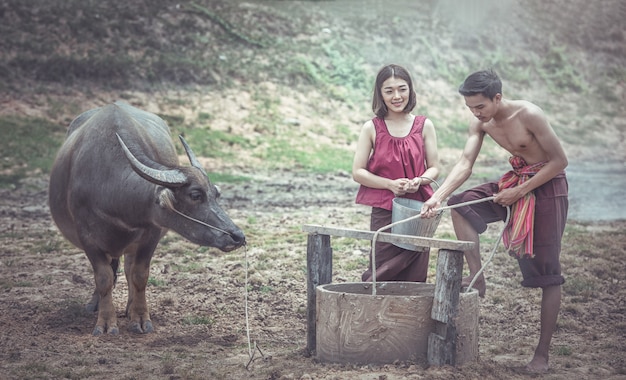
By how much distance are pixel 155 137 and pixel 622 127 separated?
17.9m

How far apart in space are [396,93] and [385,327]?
1.48 metres

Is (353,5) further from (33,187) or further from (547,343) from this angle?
(547,343)

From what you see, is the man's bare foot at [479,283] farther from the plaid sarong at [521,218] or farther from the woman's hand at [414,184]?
the woman's hand at [414,184]

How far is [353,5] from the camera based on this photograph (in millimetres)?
23531

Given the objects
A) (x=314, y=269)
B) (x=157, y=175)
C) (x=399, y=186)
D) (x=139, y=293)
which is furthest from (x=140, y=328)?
(x=399, y=186)

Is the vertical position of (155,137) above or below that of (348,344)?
above

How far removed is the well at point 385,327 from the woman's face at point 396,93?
1244 millimetres

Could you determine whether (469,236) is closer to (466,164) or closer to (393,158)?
(466,164)

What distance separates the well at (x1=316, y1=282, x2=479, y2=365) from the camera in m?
4.30

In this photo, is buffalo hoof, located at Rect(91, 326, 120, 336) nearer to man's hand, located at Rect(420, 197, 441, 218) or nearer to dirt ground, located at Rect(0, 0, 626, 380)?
dirt ground, located at Rect(0, 0, 626, 380)

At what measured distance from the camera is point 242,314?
611 cm

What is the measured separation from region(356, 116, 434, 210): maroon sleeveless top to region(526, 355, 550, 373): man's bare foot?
118 centimetres

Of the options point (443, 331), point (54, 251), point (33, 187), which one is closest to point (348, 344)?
point (443, 331)

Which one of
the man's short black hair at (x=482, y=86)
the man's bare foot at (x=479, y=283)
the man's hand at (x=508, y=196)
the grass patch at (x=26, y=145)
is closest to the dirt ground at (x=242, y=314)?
the man's bare foot at (x=479, y=283)
